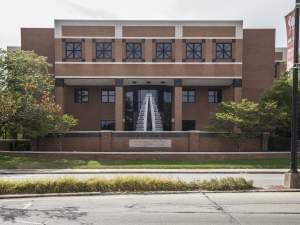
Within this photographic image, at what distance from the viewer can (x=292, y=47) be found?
46.3 feet

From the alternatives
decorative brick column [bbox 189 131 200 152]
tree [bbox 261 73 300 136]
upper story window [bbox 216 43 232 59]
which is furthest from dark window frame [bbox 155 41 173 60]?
tree [bbox 261 73 300 136]

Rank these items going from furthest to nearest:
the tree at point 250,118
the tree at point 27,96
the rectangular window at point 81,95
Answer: the rectangular window at point 81,95 → the tree at point 250,118 → the tree at point 27,96

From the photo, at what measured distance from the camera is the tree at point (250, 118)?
1259 inches

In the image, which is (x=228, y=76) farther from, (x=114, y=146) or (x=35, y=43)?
(x=35, y=43)

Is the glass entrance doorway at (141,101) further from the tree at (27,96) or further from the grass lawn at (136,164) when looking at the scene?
the grass lawn at (136,164)

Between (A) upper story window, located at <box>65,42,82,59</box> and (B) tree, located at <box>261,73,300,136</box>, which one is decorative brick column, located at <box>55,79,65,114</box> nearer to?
(A) upper story window, located at <box>65,42,82,59</box>

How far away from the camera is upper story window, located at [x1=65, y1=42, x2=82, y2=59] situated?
130 feet

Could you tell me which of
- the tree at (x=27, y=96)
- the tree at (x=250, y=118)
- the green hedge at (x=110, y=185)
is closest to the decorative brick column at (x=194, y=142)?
the tree at (x=250, y=118)

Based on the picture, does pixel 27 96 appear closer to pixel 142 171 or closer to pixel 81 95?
pixel 142 171

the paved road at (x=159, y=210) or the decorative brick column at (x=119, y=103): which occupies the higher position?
the decorative brick column at (x=119, y=103)

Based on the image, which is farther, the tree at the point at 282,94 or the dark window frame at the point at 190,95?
the dark window frame at the point at 190,95

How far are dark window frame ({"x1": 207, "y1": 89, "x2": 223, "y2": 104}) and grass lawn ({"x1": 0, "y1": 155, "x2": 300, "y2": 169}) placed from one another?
16.0 metres

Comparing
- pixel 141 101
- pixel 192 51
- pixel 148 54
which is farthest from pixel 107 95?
pixel 192 51

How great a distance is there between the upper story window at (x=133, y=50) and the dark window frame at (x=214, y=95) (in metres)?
10.0
